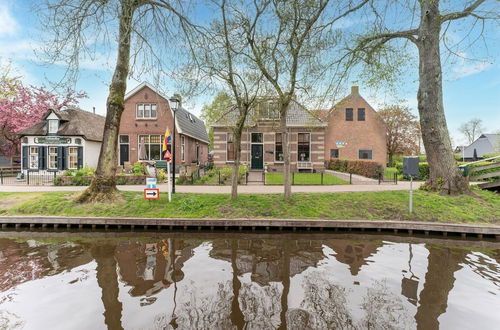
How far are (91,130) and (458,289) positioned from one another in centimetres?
2503

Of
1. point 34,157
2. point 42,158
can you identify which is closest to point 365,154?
point 42,158

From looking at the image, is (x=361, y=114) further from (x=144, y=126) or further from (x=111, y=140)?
(x=111, y=140)

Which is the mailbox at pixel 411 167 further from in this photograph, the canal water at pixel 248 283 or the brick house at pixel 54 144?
the brick house at pixel 54 144

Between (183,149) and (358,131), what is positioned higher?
(358,131)

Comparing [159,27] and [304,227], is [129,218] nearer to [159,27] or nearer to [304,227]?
[304,227]

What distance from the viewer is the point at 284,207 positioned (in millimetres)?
8867

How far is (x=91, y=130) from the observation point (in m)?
21.6

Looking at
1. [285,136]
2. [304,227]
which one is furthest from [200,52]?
[304,227]

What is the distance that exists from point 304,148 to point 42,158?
21.4 m

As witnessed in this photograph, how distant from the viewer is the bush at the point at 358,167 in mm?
17719

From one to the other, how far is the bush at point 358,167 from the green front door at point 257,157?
735 centimetres

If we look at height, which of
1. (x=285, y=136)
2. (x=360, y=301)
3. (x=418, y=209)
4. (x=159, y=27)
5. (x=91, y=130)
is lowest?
(x=360, y=301)

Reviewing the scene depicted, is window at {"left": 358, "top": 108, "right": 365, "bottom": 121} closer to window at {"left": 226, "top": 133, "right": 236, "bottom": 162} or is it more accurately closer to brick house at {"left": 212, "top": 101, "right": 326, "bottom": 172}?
brick house at {"left": 212, "top": 101, "right": 326, "bottom": 172}

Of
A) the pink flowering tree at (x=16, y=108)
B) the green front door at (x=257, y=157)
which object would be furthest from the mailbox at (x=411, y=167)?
the pink flowering tree at (x=16, y=108)
